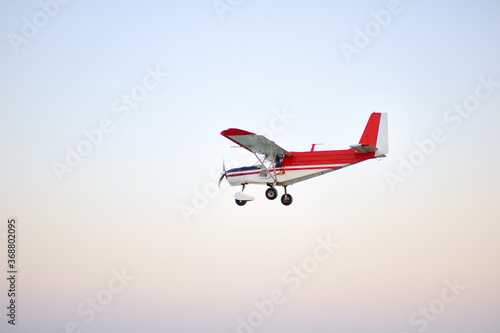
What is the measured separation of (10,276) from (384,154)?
51.2ft

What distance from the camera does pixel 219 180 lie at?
38.4 metres

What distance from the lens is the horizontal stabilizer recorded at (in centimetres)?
3456

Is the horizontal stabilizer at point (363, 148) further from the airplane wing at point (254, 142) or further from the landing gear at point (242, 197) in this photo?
Result: the landing gear at point (242, 197)

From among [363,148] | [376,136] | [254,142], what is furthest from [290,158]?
[376,136]

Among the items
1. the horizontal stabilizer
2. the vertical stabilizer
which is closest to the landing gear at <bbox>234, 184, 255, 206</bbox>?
the horizontal stabilizer

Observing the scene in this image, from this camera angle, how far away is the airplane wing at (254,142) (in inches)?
1378

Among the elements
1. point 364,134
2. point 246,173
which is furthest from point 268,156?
point 364,134

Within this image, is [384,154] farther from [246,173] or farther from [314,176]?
[246,173]

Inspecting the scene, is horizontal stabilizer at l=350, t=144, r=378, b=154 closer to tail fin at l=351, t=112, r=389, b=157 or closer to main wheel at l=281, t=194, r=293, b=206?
tail fin at l=351, t=112, r=389, b=157

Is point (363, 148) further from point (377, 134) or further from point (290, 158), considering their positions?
point (290, 158)

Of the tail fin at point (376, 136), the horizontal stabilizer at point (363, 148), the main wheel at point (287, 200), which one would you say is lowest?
the main wheel at point (287, 200)

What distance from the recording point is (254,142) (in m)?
35.7

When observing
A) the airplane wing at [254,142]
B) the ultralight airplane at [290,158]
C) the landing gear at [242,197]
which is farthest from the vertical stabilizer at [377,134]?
the landing gear at [242,197]

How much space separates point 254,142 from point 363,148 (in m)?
4.22
